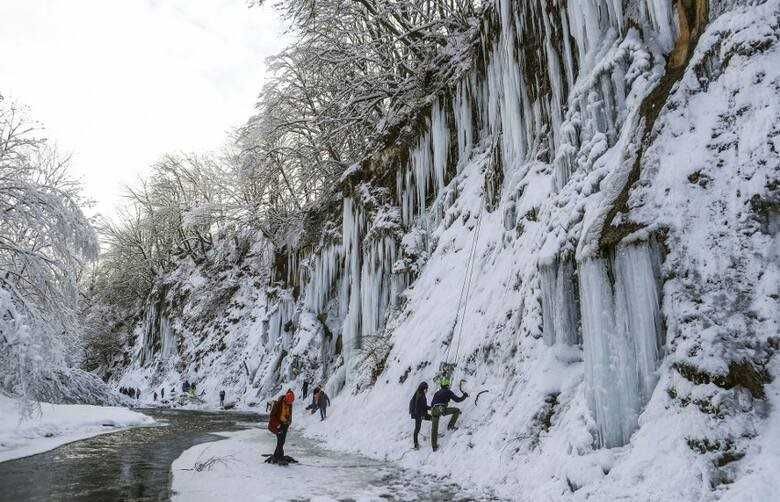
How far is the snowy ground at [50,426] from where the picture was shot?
10165mm

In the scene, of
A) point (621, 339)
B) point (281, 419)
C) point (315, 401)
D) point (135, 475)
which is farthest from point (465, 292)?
point (315, 401)

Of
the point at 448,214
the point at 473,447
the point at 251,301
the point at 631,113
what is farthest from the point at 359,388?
the point at 251,301

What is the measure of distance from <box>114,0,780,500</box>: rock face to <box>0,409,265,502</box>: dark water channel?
13.1 feet

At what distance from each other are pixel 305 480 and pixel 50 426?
8.27m

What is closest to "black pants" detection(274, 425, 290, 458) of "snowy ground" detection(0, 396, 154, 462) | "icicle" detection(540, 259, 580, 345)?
"snowy ground" detection(0, 396, 154, 462)

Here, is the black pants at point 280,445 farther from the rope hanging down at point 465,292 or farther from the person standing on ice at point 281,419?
the rope hanging down at point 465,292

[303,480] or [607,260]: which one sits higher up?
[607,260]

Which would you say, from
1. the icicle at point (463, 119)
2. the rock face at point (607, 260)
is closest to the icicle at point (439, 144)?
the icicle at point (463, 119)

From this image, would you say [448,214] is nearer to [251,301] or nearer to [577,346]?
[577,346]

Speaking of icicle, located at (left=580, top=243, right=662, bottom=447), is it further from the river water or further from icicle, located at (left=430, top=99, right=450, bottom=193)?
icicle, located at (left=430, top=99, right=450, bottom=193)

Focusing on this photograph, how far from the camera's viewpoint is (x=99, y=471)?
7988mm

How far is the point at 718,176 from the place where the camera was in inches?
202

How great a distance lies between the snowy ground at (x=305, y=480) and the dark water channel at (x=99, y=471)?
0.36 metres

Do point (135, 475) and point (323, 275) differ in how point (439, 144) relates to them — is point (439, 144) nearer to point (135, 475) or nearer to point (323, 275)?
point (323, 275)
